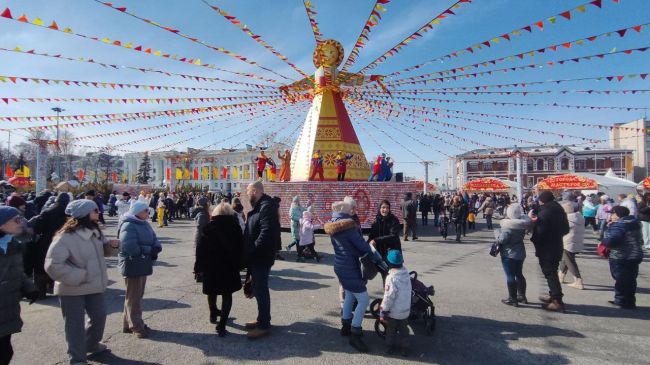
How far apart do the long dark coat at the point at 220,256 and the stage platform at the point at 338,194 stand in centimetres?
1041

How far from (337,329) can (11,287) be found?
11.4 feet

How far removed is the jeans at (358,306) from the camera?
4320 millimetres

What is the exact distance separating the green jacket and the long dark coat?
1772mm

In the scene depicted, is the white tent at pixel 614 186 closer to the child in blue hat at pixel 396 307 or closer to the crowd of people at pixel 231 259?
the crowd of people at pixel 231 259

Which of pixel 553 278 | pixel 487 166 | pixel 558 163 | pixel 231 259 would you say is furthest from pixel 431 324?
pixel 558 163

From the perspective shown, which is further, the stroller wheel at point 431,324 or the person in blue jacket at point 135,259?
the stroller wheel at point 431,324

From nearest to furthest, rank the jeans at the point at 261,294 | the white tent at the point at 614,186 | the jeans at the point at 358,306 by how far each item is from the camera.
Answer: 1. the jeans at the point at 358,306
2. the jeans at the point at 261,294
3. the white tent at the point at 614,186

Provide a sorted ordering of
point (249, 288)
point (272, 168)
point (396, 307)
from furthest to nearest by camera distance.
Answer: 1. point (272, 168)
2. point (249, 288)
3. point (396, 307)

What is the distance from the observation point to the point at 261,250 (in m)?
4.54

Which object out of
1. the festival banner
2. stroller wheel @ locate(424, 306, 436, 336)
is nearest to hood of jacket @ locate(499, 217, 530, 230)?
stroller wheel @ locate(424, 306, 436, 336)

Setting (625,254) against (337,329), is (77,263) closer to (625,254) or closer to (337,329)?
(337,329)

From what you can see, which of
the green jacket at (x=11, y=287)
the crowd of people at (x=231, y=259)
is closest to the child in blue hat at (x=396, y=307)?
the crowd of people at (x=231, y=259)

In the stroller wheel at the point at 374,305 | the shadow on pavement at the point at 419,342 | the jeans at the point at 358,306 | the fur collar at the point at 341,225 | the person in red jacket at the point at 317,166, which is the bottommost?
the shadow on pavement at the point at 419,342

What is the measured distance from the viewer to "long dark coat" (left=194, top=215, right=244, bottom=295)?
4645mm
